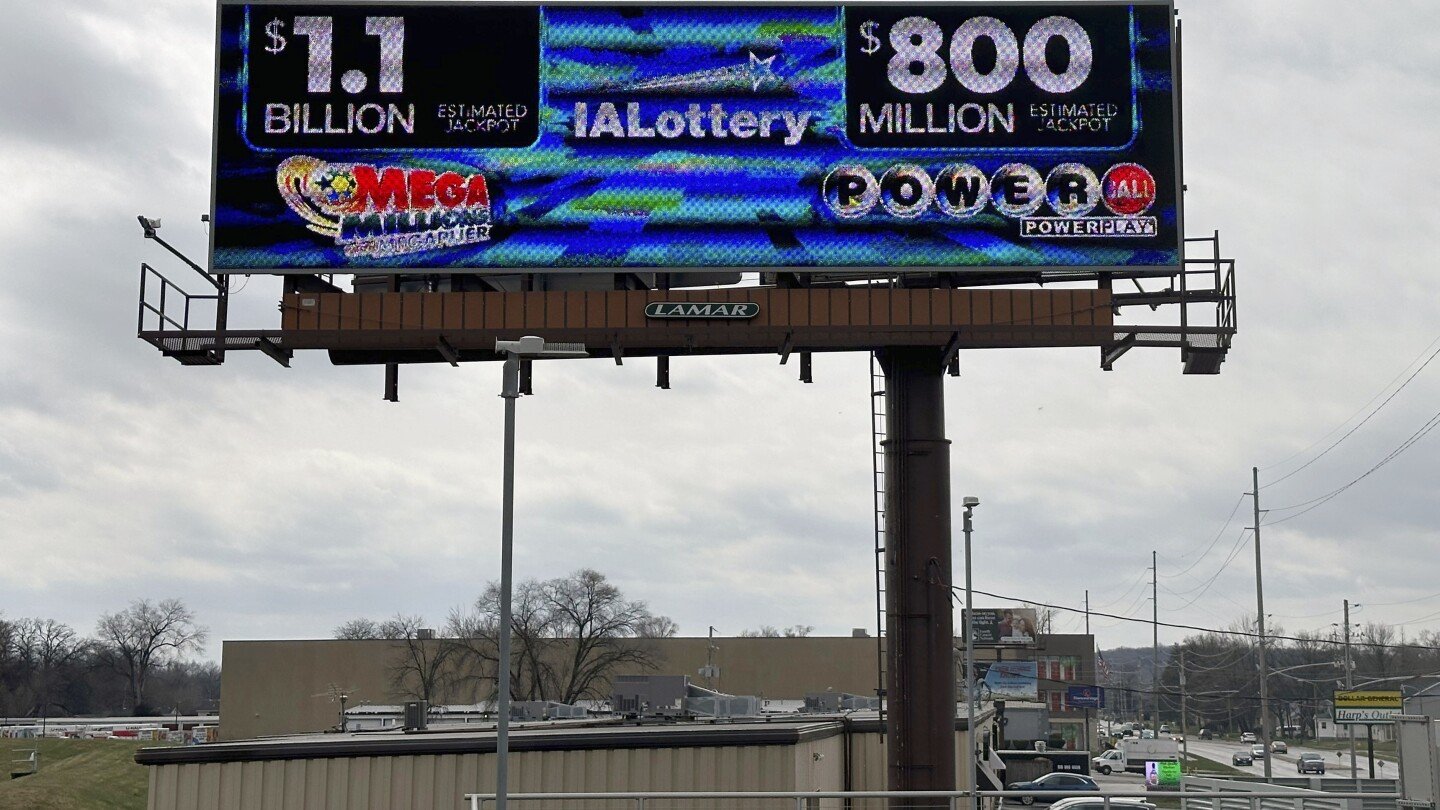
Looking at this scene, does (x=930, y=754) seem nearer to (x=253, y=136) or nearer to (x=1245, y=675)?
(x=253, y=136)

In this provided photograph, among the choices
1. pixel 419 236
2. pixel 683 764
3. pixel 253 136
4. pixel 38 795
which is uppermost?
pixel 253 136

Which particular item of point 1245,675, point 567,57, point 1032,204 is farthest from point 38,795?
point 1245,675

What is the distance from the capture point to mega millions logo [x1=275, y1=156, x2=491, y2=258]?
28406 millimetres

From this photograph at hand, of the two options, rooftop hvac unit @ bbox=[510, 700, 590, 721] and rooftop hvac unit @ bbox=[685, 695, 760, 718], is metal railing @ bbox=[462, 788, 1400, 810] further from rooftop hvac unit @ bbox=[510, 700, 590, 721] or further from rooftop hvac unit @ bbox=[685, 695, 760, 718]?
rooftop hvac unit @ bbox=[510, 700, 590, 721]

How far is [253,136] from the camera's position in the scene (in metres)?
28.7

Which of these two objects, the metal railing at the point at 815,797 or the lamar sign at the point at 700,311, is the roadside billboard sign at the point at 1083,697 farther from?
the lamar sign at the point at 700,311

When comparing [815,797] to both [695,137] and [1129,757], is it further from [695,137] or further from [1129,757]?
[1129,757]

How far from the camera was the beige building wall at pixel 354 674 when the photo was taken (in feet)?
324

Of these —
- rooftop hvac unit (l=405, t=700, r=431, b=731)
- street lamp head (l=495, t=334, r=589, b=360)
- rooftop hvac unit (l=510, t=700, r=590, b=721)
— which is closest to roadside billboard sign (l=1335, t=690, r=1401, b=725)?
rooftop hvac unit (l=510, t=700, r=590, b=721)

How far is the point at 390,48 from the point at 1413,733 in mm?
21317

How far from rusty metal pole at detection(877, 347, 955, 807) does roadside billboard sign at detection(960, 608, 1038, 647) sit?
86412 millimetres

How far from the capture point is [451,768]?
24.4 m

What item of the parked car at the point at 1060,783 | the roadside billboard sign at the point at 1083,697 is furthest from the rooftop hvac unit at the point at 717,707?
the roadside billboard sign at the point at 1083,697

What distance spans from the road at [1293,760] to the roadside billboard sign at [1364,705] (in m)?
3.85
